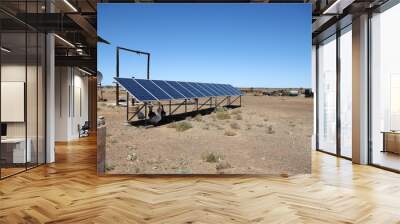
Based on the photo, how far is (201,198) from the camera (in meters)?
4.77

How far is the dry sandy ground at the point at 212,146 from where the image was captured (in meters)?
6.31

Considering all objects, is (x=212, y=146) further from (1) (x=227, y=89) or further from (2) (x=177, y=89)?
(2) (x=177, y=89)

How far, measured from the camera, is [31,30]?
6.90 metres

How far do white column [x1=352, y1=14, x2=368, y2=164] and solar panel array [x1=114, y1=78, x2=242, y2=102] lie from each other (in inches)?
107

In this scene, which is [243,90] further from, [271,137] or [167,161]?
[167,161]

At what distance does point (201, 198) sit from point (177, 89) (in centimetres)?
229

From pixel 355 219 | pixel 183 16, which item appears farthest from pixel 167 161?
pixel 355 219

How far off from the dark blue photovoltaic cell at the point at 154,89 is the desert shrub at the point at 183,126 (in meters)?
0.47

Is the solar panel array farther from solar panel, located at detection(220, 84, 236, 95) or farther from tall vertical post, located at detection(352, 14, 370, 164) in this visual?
tall vertical post, located at detection(352, 14, 370, 164)

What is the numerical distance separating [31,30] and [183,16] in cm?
284

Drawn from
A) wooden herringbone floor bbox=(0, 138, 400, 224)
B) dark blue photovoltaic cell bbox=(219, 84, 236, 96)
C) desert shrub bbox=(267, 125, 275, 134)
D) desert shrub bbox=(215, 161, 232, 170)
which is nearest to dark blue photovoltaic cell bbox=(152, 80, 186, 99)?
dark blue photovoltaic cell bbox=(219, 84, 236, 96)

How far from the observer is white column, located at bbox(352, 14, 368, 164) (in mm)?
7465

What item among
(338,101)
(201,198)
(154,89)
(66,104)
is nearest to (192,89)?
(154,89)

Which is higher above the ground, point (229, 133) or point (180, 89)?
point (180, 89)
